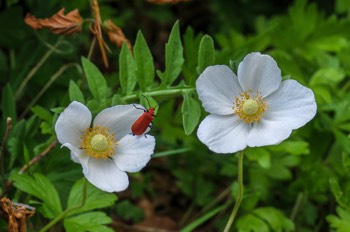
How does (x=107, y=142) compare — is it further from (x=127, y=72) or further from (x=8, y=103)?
(x=8, y=103)

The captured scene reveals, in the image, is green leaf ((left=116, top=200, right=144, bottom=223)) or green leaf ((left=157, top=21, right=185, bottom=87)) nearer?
green leaf ((left=157, top=21, right=185, bottom=87))

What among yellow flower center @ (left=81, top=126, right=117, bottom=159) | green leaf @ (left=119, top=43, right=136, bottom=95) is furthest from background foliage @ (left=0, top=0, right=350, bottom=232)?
A: yellow flower center @ (left=81, top=126, right=117, bottom=159)

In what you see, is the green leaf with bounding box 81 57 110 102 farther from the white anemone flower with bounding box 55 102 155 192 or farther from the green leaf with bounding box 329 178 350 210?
the green leaf with bounding box 329 178 350 210

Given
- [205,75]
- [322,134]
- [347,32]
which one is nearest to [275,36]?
[347,32]

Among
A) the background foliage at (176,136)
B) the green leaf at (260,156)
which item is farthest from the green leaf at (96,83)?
the green leaf at (260,156)

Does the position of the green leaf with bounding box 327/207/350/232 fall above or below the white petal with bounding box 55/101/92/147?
below

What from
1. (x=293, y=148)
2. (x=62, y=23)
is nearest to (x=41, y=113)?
(x=62, y=23)
